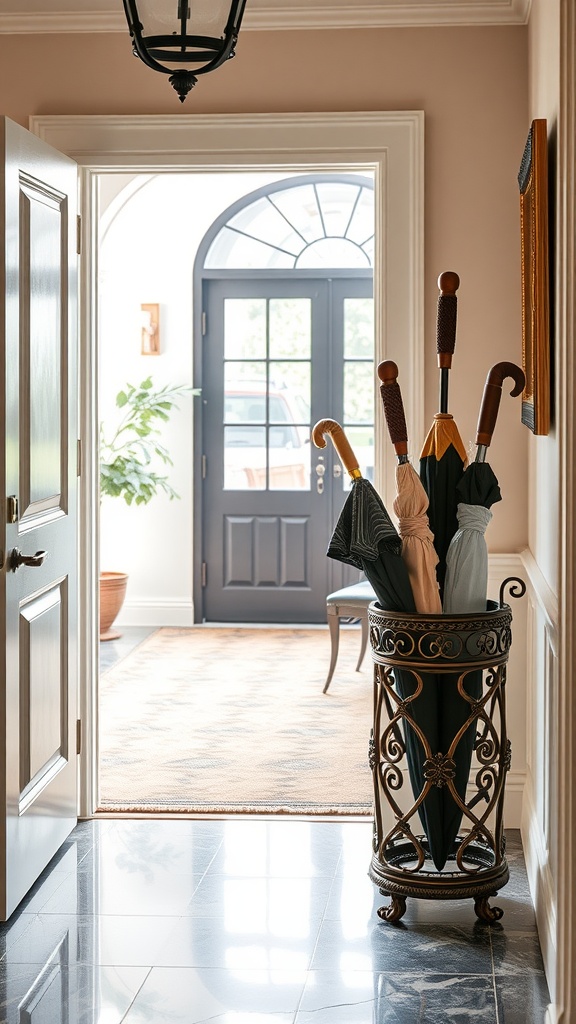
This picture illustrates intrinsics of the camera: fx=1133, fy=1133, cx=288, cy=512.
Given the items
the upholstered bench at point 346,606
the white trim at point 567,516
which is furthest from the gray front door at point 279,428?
the white trim at point 567,516

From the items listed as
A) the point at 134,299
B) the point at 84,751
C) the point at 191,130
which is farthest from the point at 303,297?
the point at 84,751

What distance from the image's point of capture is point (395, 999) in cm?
263

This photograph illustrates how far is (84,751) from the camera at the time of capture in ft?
12.8

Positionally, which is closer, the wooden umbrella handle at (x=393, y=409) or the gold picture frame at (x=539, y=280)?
the gold picture frame at (x=539, y=280)

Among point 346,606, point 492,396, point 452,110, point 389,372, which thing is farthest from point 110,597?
point 492,396

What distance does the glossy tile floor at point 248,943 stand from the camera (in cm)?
259

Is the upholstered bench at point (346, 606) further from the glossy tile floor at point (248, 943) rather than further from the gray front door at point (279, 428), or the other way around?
the glossy tile floor at point (248, 943)

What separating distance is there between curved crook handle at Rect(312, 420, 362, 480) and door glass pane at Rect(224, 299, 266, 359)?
4.33 meters

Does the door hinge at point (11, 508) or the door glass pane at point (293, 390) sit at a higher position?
the door glass pane at point (293, 390)

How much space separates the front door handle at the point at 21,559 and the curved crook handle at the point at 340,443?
83 cm

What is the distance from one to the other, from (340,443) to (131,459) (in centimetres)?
412

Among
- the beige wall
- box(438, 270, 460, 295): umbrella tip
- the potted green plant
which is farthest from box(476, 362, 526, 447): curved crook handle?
the potted green plant

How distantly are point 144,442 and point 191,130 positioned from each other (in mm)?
3701

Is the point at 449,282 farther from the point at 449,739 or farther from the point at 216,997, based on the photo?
the point at 216,997
